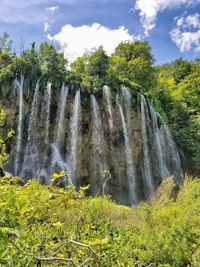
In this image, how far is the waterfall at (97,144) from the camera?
1881 cm

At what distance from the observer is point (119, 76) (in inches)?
875

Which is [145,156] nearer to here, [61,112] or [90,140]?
[90,140]

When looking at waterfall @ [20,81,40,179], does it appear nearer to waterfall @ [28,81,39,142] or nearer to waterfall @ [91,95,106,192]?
waterfall @ [28,81,39,142]

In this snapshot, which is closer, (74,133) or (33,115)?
(33,115)

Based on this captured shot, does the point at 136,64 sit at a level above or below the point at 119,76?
above

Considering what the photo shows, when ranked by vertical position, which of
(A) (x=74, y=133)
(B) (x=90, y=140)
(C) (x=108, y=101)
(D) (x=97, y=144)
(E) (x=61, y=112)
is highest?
(C) (x=108, y=101)

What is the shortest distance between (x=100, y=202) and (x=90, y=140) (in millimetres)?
11083

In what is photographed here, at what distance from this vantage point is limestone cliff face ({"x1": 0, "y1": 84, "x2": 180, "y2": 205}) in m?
17.8

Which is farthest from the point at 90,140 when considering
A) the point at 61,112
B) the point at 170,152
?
the point at 170,152

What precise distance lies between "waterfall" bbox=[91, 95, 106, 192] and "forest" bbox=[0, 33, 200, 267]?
148cm

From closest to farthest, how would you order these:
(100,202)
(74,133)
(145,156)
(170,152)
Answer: (100,202)
(74,133)
(145,156)
(170,152)

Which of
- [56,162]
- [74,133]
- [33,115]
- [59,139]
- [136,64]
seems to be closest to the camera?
[56,162]

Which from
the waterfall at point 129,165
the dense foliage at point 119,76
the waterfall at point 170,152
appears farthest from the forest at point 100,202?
the waterfall at point 129,165

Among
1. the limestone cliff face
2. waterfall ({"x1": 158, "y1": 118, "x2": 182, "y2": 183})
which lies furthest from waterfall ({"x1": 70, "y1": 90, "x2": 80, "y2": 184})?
waterfall ({"x1": 158, "y1": 118, "x2": 182, "y2": 183})
